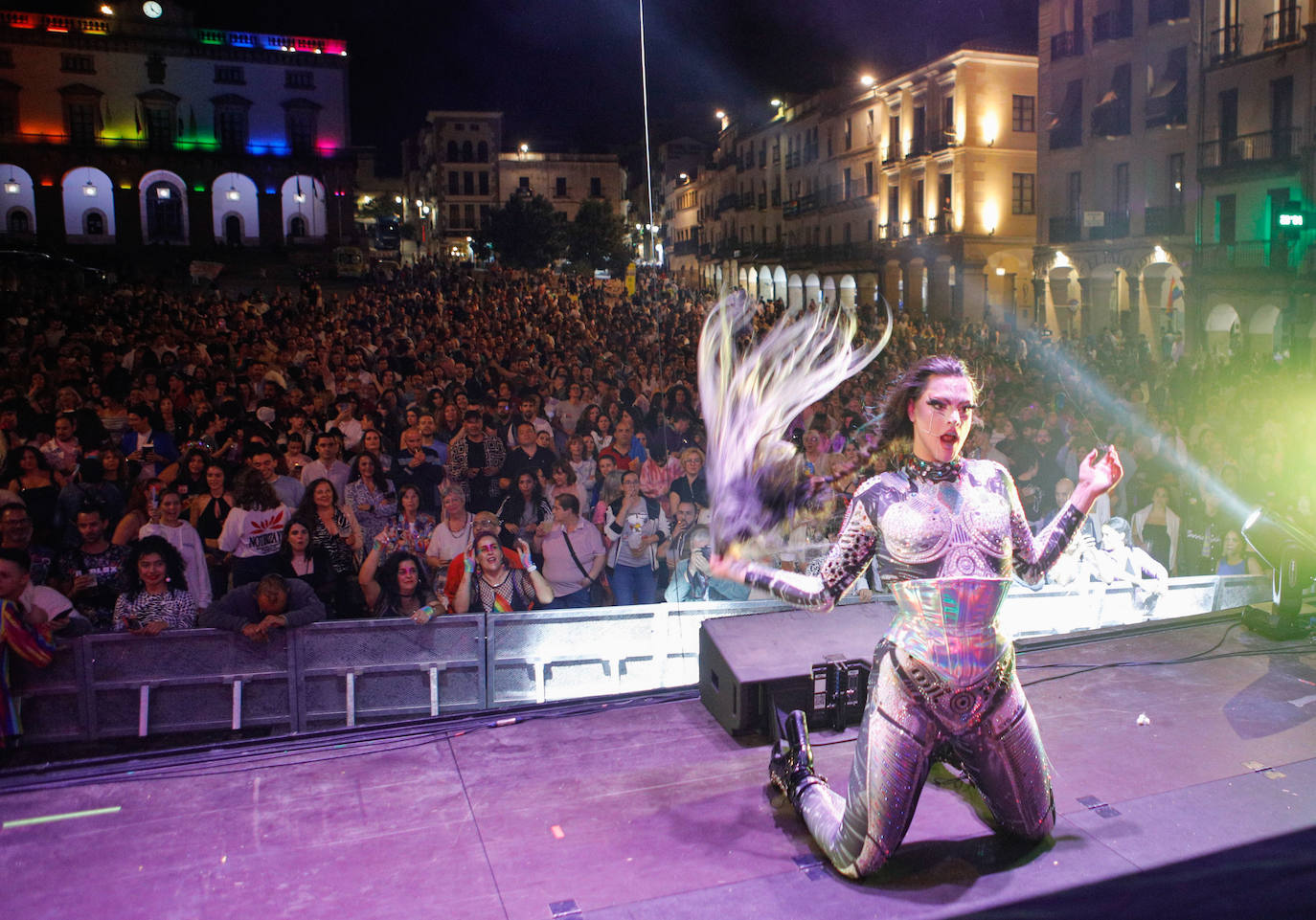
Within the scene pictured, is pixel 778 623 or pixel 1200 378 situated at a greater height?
pixel 1200 378

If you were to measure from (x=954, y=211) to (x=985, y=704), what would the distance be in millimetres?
34063

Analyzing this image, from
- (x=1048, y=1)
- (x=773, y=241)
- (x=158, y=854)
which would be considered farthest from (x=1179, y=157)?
(x=158, y=854)

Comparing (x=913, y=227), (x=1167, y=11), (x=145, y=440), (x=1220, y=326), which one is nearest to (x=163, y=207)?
(x=913, y=227)

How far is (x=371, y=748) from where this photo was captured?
4312 millimetres

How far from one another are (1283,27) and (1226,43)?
143 centimetres

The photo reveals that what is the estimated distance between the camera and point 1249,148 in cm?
2367

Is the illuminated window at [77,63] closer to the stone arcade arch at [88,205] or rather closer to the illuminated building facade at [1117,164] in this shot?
the stone arcade arch at [88,205]

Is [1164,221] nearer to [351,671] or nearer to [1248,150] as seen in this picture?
[1248,150]

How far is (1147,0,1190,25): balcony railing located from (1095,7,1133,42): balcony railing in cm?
66

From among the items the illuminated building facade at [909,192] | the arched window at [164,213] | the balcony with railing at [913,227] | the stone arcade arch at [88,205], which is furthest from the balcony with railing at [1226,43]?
the stone arcade arch at [88,205]

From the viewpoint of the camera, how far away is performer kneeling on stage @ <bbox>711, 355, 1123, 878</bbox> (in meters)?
3.10

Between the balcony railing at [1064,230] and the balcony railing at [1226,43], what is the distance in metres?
6.11

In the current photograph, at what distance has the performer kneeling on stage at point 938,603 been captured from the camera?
10.2ft

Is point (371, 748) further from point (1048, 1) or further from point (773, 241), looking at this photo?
point (773, 241)
